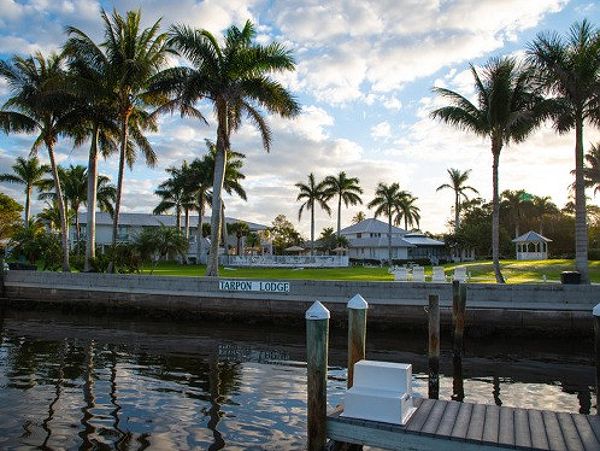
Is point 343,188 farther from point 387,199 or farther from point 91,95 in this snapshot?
point 91,95

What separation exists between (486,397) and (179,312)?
48.9 feet

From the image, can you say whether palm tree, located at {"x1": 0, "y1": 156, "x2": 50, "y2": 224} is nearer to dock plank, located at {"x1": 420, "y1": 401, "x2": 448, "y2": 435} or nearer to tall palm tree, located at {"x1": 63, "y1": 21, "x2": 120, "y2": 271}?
tall palm tree, located at {"x1": 63, "y1": 21, "x2": 120, "y2": 271}

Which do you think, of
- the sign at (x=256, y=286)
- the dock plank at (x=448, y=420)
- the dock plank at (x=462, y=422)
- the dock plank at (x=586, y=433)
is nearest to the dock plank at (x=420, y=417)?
the dock plank at (x=448, y=420)

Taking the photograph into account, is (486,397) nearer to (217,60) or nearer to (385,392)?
(385,392)

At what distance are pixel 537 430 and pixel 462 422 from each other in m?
0.93

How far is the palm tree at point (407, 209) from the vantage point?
6656 centimetres

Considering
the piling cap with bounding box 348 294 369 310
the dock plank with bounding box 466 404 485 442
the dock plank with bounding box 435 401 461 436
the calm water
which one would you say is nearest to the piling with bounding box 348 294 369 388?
the piling cap with bounding box 348 294 369 310

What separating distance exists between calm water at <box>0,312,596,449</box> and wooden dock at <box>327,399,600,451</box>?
85.1 inches

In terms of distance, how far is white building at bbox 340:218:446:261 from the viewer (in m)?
68.2

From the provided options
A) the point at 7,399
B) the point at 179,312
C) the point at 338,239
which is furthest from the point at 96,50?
the point at 338,239

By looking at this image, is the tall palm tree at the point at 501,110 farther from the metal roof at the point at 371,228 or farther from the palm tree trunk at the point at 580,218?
the metal roof at the point at 371,228

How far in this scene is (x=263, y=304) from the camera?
21.7 meters

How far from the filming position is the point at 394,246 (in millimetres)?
68250

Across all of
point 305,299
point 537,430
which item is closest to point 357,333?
point 537,430
